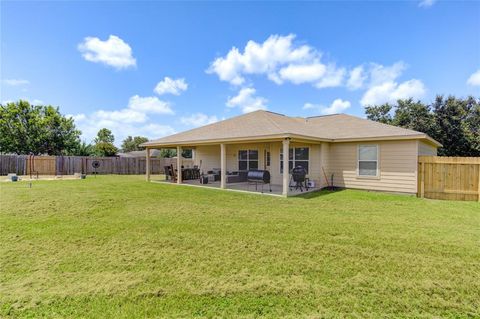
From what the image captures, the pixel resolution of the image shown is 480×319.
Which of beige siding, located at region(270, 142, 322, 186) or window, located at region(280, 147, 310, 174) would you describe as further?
window, located at region(280, 147, 310, 174)

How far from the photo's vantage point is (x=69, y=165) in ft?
68.5

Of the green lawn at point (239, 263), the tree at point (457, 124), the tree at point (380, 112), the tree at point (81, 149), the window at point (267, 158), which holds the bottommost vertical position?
the green lawn at point (239, 263)

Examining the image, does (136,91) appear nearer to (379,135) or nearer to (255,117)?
(255,117)

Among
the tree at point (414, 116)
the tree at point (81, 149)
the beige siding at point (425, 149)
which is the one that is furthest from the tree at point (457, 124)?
the tree at point (81, 149)

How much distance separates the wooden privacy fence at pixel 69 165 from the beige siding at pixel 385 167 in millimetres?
16259

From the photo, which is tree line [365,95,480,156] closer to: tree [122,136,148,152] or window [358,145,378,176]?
window [358,145,378,176]

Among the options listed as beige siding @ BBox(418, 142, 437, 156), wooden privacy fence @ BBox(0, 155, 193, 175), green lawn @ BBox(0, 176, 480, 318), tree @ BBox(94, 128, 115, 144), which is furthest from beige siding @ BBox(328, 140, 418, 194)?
tree @ BBox(94, 128, 115, 144)

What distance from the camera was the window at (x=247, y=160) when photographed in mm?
14531

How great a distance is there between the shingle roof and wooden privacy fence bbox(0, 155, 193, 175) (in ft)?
31.8

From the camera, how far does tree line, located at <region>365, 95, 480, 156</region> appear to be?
19.4 meters

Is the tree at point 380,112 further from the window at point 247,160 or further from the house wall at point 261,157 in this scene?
the window at point 247,160

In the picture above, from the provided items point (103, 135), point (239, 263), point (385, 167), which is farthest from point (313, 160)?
point (103, 135)

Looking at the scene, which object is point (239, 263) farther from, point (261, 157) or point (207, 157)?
point (207, 157)

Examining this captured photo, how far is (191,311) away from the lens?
257cm
